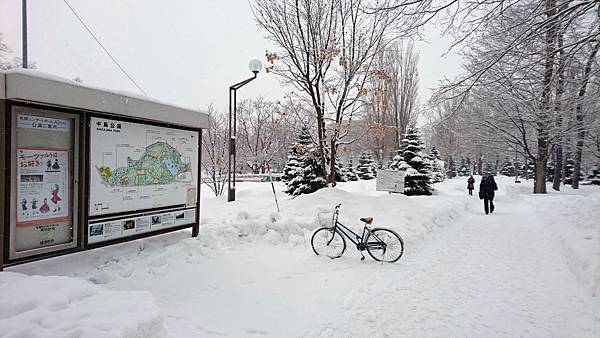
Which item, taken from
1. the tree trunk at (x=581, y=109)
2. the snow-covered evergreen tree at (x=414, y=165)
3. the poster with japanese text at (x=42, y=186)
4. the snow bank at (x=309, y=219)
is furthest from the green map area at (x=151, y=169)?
the snow-covered evergreen tree at (x=414, y=165)

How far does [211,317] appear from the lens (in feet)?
13.8

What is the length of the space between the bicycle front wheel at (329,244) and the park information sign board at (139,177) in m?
2.57

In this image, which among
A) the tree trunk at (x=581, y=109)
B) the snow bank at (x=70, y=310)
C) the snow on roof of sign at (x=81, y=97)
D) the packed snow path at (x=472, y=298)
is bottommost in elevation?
the packed snow path at (x=472, y=298)

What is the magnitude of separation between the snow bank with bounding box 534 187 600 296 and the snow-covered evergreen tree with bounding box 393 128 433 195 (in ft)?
25.9

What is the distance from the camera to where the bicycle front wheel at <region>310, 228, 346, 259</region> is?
6934 millimetres

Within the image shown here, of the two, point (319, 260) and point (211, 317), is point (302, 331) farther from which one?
point (319, 260)

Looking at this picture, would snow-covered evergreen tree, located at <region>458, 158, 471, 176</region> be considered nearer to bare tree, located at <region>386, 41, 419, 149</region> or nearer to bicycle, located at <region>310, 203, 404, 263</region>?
bare tree, located at <region>386, 41, 419, 149</region>

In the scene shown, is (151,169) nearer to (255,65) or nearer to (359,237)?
(359,237)

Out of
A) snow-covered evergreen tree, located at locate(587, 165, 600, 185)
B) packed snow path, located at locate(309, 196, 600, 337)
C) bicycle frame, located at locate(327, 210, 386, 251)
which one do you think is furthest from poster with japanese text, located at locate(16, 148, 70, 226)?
snow-covered evergreen tree, located at locate(587, 165, 600, 185)

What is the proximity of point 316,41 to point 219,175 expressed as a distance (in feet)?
34.6

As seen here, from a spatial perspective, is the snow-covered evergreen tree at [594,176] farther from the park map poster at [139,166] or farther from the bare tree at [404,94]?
the park map poster at [139,166]

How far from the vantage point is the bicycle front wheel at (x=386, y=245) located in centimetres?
667

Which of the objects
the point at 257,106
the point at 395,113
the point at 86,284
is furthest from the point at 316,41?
the point at 257,106

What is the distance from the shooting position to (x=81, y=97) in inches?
193
